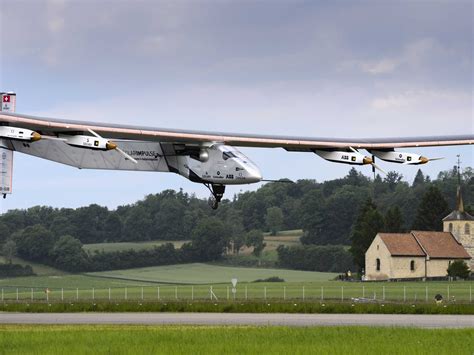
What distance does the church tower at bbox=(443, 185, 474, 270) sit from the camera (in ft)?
528

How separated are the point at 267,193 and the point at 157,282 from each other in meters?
66.4

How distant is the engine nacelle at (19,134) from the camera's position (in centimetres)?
5269

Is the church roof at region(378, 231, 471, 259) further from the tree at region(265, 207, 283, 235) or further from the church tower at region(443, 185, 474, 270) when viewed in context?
the tree at region(265, 207, 283, 235)

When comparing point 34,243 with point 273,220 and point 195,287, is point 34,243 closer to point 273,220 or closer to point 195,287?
point 195,287

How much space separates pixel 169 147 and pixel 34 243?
6770cm

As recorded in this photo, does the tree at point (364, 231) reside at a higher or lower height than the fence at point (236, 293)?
higher

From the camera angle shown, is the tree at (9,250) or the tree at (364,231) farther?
the tree at (364,231)

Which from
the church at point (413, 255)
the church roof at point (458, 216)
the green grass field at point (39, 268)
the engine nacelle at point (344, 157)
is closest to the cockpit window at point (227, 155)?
the engine nacelle at point (344, 157)

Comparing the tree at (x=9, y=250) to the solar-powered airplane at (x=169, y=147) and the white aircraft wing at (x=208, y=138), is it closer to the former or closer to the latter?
the solar-powered airplane at (x=169, y=147)

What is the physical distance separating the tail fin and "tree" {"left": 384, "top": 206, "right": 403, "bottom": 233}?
103458mm

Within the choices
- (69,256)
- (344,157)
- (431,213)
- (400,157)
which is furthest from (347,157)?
(431,213)

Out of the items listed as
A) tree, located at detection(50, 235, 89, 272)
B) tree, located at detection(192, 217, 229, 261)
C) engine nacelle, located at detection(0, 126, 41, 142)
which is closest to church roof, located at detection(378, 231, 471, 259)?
tree, located at detection(192, 217, 229, 261)

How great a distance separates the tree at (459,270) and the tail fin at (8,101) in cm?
9667

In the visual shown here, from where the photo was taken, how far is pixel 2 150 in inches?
2391
